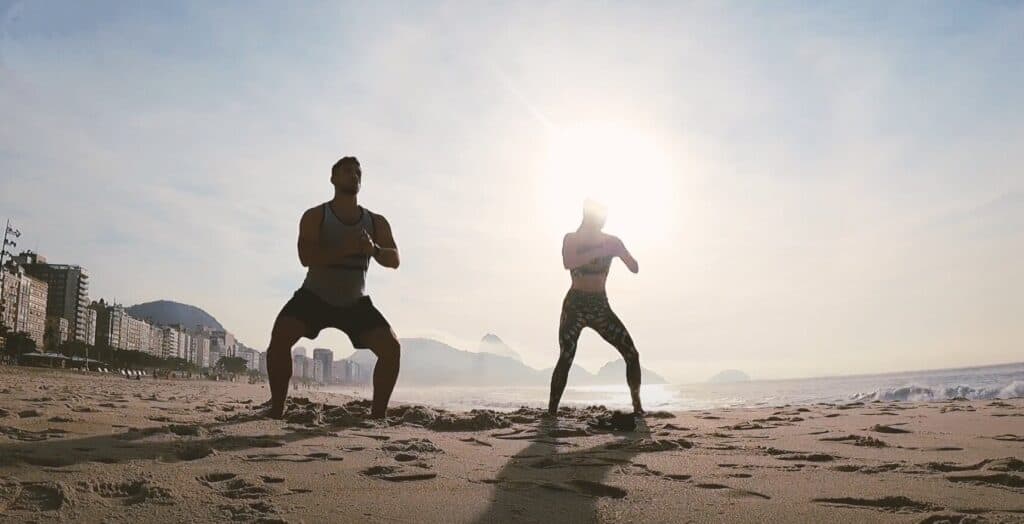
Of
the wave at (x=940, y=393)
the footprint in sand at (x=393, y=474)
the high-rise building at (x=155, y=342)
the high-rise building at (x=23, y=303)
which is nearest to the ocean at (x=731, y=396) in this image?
the wave at (x=940, y=393)

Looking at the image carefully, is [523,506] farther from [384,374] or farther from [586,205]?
[586,205]

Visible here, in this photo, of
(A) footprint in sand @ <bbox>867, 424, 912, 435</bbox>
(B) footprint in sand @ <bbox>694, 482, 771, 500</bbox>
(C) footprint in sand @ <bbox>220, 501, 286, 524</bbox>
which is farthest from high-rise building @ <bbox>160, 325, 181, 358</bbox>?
(B) footprint in sand @ <bbox>694, 482, 771, 500</bbox>

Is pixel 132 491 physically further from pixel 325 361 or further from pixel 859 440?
pixel 325 361

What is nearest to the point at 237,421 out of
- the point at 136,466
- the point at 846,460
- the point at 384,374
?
the point at 384,374

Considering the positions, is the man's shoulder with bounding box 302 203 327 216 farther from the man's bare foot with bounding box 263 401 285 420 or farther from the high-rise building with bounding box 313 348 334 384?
the high-rise building with bounding box 313 348 334 384

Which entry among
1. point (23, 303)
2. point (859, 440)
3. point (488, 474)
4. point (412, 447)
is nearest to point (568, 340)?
point (859, 440)

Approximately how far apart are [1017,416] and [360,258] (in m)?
5.37

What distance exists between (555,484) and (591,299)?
4006mm

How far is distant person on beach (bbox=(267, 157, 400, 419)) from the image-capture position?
178 inches

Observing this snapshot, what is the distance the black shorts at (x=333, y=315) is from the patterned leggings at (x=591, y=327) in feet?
7.00

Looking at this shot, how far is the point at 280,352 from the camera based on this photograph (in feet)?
14.8

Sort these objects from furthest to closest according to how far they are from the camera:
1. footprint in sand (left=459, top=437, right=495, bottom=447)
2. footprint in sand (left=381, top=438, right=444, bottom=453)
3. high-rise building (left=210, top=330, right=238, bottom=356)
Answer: high-rise building (left=210, top=330, right=238, bottom=356)
footprint in sand (left=459, top=437, right=495, bottom=447)
footprint in sand (left=381, top=438, right=444, bottom=453)

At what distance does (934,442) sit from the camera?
343cm

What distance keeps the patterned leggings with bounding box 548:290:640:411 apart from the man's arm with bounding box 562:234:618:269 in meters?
0.32
